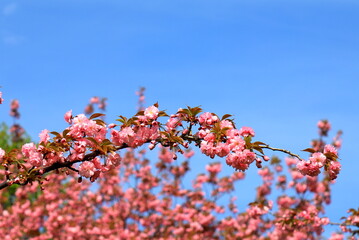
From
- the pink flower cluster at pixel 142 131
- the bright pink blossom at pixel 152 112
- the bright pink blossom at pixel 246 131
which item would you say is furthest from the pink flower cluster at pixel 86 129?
the bright pink blossom at pixel 246 131

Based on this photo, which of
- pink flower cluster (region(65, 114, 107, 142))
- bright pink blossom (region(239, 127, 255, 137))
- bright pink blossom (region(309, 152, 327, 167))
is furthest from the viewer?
bright pink blossom (region(309, 152, 327, 167))

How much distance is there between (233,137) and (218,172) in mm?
9453

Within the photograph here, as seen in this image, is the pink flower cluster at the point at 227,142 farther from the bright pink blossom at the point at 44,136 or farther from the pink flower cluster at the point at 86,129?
the bright pink blossom at the point at 44,136

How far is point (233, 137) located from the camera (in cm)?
418

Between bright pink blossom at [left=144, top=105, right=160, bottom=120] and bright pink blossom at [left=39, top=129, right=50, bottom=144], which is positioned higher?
bright pink blossom at [left=144, top=105, right=160, bottom=120]

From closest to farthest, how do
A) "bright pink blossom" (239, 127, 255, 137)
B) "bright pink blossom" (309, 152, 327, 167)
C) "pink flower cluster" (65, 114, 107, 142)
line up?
"pink flower cluster" (65, 114, 107, 142)
"bright pink blossom" (239, 127, 255, 137)
"bright pink blossom" (309, 152, 327, 167)

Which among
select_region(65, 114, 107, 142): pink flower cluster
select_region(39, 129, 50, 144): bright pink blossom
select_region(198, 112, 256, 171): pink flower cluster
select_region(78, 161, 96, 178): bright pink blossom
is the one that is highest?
select_region(198, 112, 256, 171): pink flower cluster

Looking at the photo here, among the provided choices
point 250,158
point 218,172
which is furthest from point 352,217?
point 218,172

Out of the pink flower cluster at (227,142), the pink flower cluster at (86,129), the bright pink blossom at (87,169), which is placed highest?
the pink flower cluster at (227,142)

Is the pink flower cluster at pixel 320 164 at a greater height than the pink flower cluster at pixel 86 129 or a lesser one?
greater

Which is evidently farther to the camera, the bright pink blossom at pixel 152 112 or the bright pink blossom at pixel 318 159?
the bright pink blossom at pixel 318 159

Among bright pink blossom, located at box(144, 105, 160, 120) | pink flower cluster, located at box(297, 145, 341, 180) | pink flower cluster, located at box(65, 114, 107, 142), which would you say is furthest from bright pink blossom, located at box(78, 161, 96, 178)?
pink flower cluster, located at box(297, 145, 341, 180)

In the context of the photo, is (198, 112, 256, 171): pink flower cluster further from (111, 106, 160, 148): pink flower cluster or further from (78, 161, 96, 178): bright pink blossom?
(78, 161, 96, 178): bright pink blossom

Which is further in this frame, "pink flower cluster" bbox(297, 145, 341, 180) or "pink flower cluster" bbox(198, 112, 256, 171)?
"pink flower cluster" bbox(297, 145, 341, 180)
